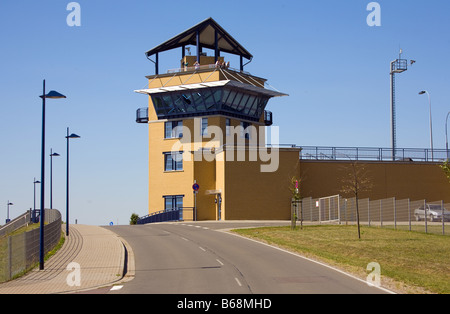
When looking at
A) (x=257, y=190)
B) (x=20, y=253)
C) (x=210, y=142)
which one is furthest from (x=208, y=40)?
A: (x=20, y=253)

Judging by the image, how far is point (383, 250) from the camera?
29984 millimetres

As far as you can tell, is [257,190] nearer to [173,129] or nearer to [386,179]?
[173,129]

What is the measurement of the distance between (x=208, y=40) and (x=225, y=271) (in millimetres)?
47312

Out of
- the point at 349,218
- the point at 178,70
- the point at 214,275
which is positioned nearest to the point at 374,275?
the point at 214,275

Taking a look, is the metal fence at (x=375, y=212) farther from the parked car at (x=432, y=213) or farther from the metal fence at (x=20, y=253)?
the metal fence at (x=20, y=253)

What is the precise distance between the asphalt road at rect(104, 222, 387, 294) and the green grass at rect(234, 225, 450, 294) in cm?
117

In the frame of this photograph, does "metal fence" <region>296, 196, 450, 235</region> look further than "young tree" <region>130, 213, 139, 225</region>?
No

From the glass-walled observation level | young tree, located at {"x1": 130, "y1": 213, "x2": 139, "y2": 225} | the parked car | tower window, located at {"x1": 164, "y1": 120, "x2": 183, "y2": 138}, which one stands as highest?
the glass-walled observation level

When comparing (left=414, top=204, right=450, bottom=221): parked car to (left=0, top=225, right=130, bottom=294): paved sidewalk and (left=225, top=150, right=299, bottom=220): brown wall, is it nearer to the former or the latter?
(left=225, top=150, right=299, bottom=220): brown wall

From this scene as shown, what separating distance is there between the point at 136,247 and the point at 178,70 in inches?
1386

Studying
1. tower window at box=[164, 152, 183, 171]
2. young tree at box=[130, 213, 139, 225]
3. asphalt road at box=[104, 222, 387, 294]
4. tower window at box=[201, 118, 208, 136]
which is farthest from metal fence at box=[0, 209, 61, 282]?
young tree at box=[130, 213, 139, 225]

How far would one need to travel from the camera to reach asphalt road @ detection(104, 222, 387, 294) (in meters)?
17.8

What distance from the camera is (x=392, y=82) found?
6700 cm
